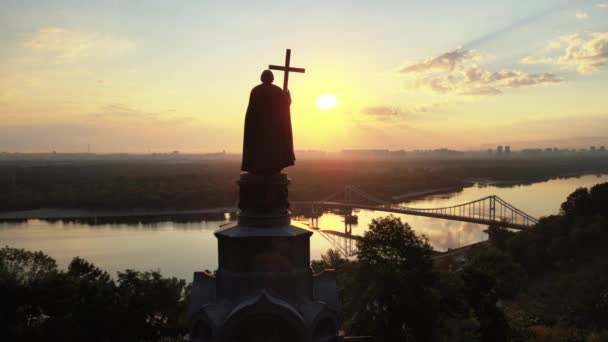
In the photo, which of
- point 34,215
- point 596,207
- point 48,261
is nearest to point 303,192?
point 34,215

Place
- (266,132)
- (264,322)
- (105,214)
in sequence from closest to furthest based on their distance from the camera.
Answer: (264,322)
(266,132)
(105,214)

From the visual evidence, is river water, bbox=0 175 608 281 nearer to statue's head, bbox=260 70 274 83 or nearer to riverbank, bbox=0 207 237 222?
riverbank, bbox=0 207 237 222

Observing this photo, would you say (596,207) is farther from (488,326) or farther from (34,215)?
(34,215)

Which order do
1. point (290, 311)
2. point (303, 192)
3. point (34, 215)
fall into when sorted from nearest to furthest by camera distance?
point (290, 311), point (34, 215), point (303, 192)

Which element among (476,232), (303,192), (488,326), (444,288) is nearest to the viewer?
(488,326)

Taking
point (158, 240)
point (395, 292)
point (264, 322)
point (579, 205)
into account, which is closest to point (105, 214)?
point (158, 240)

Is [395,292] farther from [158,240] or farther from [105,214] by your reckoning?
[105,214]
